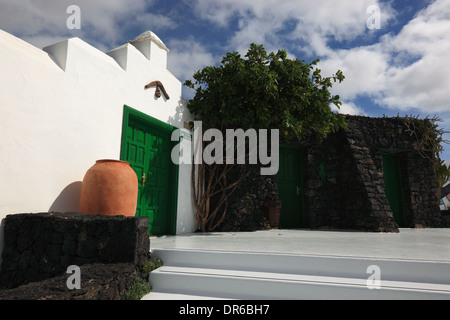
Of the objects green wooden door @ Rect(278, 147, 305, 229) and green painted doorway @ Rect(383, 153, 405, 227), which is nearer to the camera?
green wooden door @ Rect(278, 147, 305, 229)

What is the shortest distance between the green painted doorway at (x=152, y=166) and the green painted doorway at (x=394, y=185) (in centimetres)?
645

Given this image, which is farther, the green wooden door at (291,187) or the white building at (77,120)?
the green wooden door at (291,187)

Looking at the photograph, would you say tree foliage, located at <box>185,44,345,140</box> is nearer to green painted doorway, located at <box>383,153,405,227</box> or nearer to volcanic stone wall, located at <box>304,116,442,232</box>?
volcanic stone wall, located at <box>304,116,442,232</box>

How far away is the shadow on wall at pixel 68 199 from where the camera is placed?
10.7ft

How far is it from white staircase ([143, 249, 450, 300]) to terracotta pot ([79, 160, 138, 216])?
0.97 m

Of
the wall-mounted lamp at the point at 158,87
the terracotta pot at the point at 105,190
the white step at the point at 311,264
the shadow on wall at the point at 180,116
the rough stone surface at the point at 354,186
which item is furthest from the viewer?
the rough stone surface at the point at 354,186

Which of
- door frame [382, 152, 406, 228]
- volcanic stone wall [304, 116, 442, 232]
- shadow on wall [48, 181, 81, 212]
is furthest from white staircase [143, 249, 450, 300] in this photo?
door frame [382, 152, 406, 228]

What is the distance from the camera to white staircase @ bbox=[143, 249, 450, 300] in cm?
229

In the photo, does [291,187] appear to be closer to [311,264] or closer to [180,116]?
[180,116]

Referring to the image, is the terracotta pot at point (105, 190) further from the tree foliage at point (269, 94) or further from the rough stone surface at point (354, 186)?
the rough stone surface at point (354, 186)

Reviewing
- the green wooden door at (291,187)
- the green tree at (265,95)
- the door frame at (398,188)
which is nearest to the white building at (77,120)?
the green tree at (265,95)

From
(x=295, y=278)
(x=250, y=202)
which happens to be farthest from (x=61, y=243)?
(x=250, y=202)
